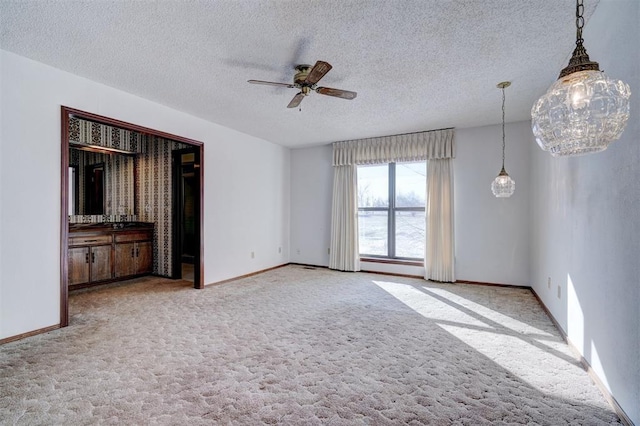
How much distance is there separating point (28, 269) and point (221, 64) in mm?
2600

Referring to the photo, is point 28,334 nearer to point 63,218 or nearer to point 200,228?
point 63,218

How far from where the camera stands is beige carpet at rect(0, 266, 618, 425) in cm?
175

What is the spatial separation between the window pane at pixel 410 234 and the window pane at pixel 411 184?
0.21 m

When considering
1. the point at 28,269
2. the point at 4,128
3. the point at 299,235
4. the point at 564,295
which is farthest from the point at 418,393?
the point at 299,235

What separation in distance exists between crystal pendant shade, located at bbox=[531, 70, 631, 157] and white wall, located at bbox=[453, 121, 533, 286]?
3906mm

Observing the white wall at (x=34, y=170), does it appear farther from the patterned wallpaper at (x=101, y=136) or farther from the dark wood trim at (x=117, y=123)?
the patterned wallpaper at (x=101, y=136)

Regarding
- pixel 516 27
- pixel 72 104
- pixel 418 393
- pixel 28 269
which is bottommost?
pixel 418 393

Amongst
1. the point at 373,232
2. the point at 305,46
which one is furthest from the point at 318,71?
the point at 373,232

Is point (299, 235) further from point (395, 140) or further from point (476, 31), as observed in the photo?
point (476, 31)

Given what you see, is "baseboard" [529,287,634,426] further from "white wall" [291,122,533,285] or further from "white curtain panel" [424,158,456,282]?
"white curtain panel" [424,158,456,282]

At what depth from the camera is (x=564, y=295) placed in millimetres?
2818

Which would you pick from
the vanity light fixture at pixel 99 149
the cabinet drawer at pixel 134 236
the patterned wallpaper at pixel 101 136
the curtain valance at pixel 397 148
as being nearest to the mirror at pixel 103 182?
the vanity light fixture at pixel 99 149

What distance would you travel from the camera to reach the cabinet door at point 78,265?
430cm

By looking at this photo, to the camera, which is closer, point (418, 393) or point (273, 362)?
point (418, 393)
